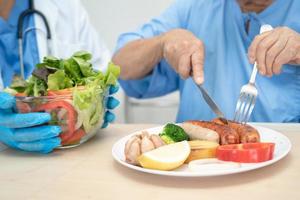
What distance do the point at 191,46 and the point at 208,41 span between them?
0.93 feet

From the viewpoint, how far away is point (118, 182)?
0.58 m

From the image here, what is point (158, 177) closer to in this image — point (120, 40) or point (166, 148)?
point (166, 148)

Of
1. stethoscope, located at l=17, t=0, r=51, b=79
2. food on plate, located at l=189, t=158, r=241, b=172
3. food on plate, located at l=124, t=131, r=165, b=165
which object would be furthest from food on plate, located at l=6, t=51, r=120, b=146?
stethoscope, located at l=17, t=0, r=51, b=79

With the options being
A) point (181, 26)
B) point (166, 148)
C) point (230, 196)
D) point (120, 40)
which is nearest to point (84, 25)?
point (120, 40)

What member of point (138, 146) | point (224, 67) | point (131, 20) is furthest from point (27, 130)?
point (131, 20)

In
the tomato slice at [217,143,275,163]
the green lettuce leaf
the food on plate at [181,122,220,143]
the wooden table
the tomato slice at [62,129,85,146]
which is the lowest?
the wooden table

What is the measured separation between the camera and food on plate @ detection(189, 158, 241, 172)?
1.86 ft

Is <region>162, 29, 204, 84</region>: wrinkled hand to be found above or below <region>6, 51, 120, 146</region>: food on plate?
above

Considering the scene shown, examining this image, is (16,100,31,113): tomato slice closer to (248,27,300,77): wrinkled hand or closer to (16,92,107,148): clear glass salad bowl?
(16,92,107,148): clear glass salad bowl

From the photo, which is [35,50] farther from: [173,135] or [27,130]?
[173,135]

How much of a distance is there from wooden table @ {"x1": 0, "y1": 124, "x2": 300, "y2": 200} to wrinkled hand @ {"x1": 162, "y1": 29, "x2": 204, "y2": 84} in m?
0.26

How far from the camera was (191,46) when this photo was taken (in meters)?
0.91

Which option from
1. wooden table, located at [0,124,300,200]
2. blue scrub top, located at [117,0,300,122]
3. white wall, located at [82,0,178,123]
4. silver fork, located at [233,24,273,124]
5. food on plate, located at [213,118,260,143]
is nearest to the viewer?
wooden table, located at [0,124,300,200]

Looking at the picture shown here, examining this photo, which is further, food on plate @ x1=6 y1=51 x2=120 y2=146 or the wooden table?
food on plate @ x1=6 y1=51 x2=120 y2=146
